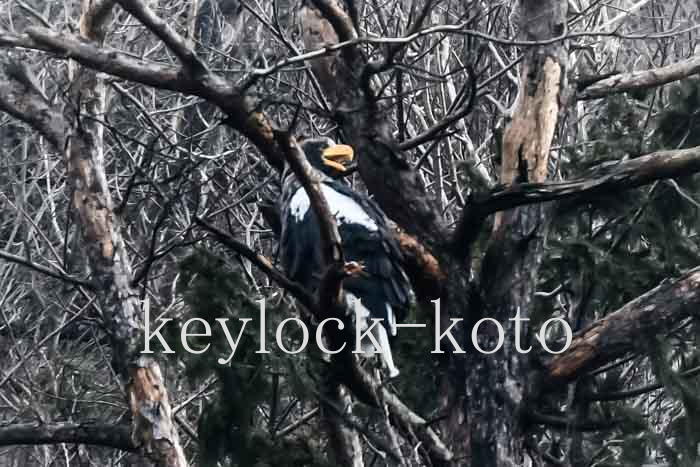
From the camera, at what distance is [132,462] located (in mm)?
7570

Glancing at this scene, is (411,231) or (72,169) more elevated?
(72,169)

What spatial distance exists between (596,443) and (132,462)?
3.39 meters

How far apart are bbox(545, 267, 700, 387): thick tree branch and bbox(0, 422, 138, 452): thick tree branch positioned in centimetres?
165

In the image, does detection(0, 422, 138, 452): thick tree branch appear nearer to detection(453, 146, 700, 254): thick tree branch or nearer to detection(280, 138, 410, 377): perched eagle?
detection(280, 138, 410, 377): perched eagle

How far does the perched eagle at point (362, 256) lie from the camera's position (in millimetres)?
4473

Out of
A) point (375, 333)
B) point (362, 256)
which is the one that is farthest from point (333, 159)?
point (375, 333)

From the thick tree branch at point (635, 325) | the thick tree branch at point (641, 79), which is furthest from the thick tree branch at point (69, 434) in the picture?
the thick tree branch at point (641, 79)

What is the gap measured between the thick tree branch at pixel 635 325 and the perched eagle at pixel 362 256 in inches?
25.3

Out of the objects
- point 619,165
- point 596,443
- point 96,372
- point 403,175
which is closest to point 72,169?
point 403,175

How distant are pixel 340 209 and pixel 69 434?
130cm

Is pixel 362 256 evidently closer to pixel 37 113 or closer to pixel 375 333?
pixel 375 333

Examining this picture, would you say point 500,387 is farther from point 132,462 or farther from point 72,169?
point 132,462

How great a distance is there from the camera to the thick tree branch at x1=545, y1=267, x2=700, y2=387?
403 cm

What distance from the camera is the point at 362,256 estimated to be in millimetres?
4523
